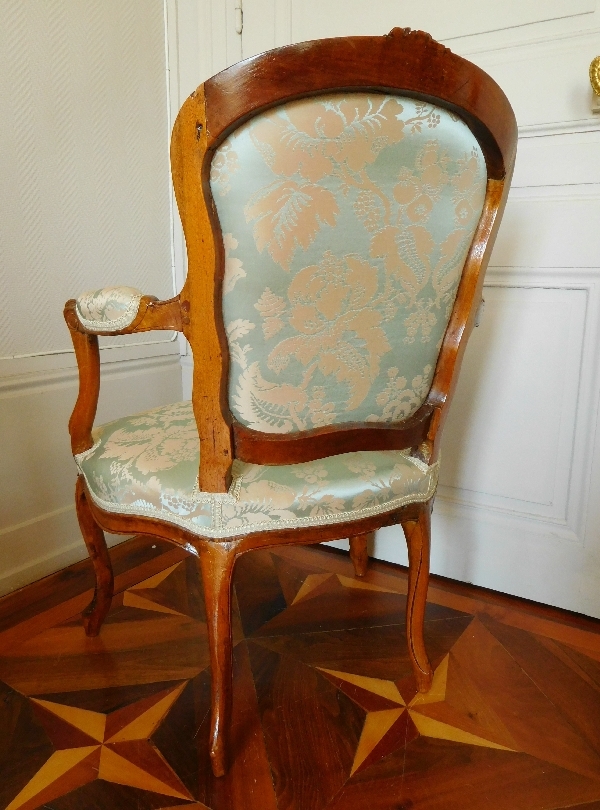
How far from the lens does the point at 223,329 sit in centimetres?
60

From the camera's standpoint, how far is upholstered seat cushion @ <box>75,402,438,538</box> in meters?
0.66

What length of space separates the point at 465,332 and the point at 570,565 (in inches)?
25.5

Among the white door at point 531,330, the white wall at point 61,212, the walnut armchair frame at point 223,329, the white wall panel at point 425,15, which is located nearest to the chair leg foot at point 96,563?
the walnut armchair frame at point 223,329

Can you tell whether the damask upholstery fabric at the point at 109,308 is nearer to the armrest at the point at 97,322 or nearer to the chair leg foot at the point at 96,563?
the armrest at the point at 97,322

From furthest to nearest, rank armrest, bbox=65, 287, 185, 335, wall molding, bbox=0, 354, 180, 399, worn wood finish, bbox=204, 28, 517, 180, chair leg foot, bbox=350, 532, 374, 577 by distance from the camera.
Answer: chair leg foot, bbox=350, 532, 374, 577
wall molding, bbox=0, 354, 180, 399
armrest, bbox=65, 287, 185, 335
worn wood finish, bbox=204, 28, 517, 180

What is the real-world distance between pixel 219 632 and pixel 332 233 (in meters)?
0.48

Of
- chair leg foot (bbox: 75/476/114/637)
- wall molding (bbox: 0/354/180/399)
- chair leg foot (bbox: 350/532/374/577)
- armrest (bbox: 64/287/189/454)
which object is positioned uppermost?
armrest (bbox: 64/287/189/454)

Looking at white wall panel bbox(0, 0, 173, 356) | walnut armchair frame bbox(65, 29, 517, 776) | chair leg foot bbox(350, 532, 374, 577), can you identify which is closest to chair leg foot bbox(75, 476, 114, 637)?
walnut armchair frame bbox(65, 29, 517, 776)

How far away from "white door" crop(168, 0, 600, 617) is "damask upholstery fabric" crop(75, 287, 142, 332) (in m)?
0.73

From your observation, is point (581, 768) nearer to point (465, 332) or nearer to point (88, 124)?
point (465, 332)

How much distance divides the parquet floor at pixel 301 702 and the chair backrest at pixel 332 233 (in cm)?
40

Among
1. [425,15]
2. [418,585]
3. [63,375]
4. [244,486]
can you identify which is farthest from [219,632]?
[425,15]

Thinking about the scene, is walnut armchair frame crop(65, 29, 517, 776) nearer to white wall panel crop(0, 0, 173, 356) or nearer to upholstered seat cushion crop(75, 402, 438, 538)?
upholstered seat cushion crop(75, 402, 438, 538)

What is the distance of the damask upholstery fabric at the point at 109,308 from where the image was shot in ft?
2.18
